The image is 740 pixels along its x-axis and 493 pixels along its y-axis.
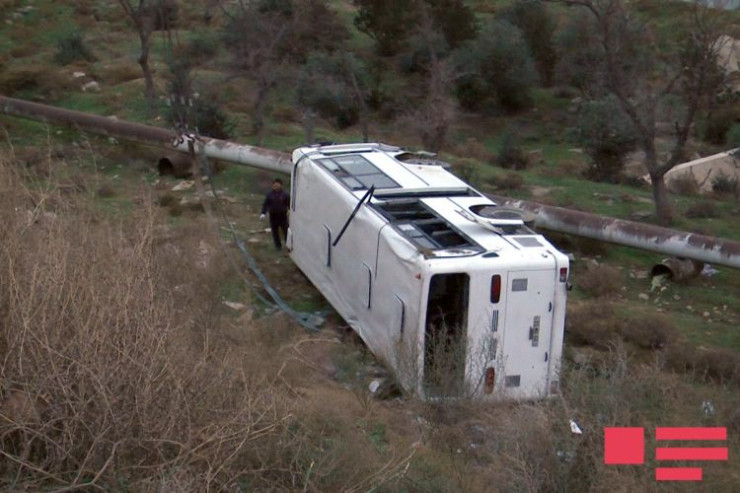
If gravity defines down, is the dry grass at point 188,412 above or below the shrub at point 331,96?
above

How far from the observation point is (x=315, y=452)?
25.6 ft

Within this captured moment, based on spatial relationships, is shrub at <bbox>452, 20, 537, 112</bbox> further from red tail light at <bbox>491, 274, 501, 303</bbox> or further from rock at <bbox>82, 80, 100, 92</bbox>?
red tail light at <bbox>491, 274, 501, 303</bbox>

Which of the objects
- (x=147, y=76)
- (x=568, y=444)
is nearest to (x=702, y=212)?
(x=568, y=444)

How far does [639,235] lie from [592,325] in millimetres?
2612

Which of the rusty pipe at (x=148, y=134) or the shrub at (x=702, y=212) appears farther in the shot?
the shrub at (x=702, y=212)

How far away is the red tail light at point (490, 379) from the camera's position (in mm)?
10531

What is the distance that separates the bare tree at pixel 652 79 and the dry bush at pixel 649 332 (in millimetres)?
4584

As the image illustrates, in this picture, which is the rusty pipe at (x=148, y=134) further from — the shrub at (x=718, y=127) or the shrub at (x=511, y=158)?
the shrub at (x=718, y=127)

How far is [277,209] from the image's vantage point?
1597 centimetres

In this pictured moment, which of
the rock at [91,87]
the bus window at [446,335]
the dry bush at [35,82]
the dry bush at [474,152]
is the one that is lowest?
the dry bush at [474,152]

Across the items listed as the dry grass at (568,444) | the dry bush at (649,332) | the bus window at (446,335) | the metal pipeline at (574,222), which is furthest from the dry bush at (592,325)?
the dry grass at (568,444)

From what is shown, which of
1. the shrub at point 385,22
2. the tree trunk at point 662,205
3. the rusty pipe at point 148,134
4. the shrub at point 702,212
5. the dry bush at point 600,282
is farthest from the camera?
the shrub at point 385,22

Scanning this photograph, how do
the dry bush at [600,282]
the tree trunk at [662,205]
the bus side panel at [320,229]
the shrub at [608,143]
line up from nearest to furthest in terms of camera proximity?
the bus side panel at [320,229]
the dry bush at [600,282]
the tree trunk at [662,205]
the shrub at [608,143]

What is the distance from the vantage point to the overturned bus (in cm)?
1034
